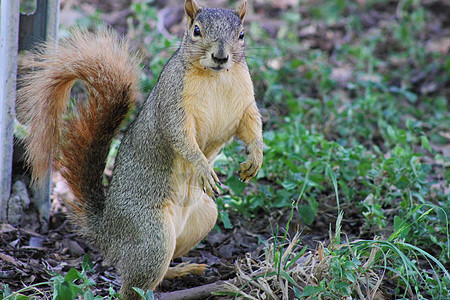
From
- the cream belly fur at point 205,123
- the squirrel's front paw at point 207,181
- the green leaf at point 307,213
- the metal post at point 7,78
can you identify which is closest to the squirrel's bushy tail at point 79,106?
the metal post at point 7,78

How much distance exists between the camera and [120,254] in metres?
2.68

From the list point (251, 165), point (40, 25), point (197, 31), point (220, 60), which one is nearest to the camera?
point (220, 60)

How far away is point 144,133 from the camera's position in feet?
9.11

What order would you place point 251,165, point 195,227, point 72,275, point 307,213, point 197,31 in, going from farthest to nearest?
point 307,213, point 195,227, point 251,165, point 197,31, point 72,275

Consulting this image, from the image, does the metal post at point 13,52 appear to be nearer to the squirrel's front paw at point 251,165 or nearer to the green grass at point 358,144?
the green grass at point 358,144

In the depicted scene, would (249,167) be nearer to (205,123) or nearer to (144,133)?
(205,123)

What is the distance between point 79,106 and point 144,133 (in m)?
0.35

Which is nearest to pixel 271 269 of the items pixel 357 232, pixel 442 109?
pixel 357 232

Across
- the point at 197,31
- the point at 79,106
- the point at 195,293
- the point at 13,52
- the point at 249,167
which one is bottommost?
the point at 195,293

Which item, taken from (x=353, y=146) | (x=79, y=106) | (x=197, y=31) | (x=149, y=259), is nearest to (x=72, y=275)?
(x=149, y=259)

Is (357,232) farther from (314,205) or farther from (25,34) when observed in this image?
(25,34)

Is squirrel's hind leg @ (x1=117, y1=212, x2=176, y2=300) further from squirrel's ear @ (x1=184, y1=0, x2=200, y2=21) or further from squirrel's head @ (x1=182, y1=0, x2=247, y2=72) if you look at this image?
squirrel's ear @ (x1=184, y1=0, x2=200, y2=21)

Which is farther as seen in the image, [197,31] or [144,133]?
[144,133]

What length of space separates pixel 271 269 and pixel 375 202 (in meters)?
1.05
